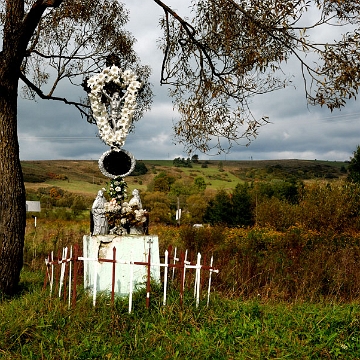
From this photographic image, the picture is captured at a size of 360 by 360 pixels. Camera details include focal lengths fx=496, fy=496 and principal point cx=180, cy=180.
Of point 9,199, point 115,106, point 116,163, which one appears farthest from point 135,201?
point 9,199

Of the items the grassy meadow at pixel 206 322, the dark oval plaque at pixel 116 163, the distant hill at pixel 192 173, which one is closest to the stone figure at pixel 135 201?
the dark oval plaque at pixel 116 163

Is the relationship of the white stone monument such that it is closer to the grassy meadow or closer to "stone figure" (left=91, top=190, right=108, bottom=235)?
"stone figure" (left=91, top=190, right=108, bottom=235)

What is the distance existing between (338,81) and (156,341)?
525 cm

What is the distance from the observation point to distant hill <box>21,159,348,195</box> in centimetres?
4431

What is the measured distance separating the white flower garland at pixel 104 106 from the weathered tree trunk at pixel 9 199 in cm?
140

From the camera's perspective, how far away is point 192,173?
193 feet

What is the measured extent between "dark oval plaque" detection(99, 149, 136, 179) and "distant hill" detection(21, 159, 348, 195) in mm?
24033

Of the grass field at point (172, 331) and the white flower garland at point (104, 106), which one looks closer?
the grass field at point (172, 331)

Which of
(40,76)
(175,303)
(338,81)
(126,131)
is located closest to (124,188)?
(126,131)

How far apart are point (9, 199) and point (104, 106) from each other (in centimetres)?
223

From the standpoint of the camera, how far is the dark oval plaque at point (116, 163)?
8312 millimetres

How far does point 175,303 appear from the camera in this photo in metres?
6.50

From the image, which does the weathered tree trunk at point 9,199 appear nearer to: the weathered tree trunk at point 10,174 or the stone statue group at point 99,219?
the weathered tree trunk at point 10,174

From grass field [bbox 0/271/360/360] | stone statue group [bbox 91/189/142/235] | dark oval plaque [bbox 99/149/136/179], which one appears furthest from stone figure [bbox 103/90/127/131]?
grass field [bbox 0/271/360/360]
